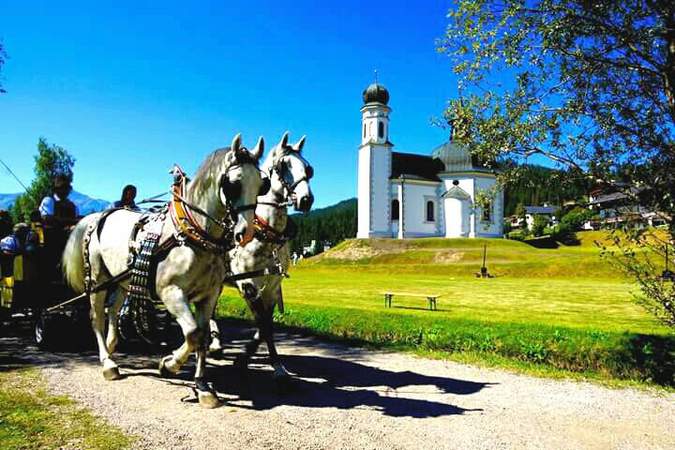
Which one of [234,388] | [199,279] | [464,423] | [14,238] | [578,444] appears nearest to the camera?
[578,444]

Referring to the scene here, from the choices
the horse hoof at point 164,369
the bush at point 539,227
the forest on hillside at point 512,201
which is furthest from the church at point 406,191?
the horse hoof at point 164,369

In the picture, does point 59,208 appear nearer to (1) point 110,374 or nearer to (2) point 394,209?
(1) point 110,374

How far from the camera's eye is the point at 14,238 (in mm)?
9445

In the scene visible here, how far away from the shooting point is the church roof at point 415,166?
67.8 m

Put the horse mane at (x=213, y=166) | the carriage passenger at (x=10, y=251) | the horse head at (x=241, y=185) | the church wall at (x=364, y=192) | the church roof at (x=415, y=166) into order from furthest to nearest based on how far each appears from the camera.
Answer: the church roof at (x=415, y=166), the church wall at (x=364, y=192), the carriage passenger at (x=10, y=251), the horse mane at (x=213, y=166), the horse head at (x=241, y=185)

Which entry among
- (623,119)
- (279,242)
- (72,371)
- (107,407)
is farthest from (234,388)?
(623,119)

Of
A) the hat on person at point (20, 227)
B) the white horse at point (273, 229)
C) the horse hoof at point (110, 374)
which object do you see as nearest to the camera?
the white horse at point (273, 229)

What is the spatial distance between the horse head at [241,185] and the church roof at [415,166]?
6186cm

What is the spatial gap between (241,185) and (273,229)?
5.27 ft

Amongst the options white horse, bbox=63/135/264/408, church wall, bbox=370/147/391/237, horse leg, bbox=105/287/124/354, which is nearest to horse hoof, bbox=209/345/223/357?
horse leg, bbox=105/287/124/354

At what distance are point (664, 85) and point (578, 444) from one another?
17.8 ft

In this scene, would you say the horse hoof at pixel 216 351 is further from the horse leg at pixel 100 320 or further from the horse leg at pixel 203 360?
the horse leg at pixel 203 360

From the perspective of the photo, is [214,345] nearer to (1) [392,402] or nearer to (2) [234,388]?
(2) [234,388]

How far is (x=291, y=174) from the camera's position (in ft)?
21.0
